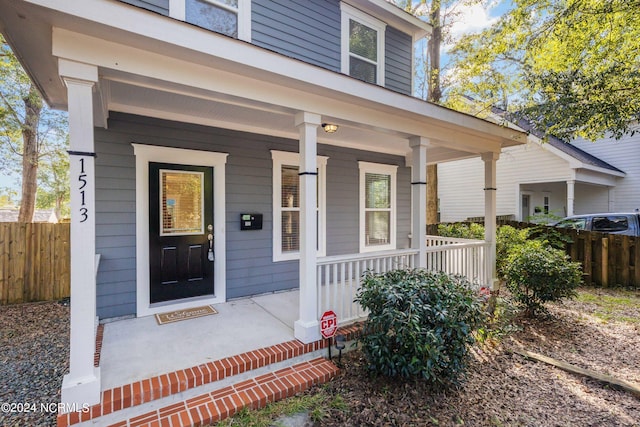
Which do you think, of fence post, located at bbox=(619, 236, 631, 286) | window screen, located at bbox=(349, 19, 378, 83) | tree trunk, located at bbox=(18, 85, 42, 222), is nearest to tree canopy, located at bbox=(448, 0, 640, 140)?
fence post, located at bbox=(619, 236, 631, 286)

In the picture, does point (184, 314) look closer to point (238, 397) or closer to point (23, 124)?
point (238, 397)

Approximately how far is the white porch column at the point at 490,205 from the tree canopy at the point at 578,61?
86 cm

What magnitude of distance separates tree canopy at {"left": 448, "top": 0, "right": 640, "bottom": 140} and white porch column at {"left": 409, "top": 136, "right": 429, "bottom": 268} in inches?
80.7

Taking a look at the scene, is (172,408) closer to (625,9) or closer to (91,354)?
(91,354)

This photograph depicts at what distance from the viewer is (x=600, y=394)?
9.22ft

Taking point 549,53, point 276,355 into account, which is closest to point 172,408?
point 276,355

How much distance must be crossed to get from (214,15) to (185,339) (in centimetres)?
397

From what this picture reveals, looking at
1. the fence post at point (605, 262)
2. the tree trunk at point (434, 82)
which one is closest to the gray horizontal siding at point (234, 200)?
the tree trunk at point (434, 82)

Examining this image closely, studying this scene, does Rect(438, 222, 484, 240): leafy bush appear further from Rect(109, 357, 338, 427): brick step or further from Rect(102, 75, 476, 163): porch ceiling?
Rect(109, 357, 338, 427): brick step

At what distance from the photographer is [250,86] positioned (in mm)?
2916

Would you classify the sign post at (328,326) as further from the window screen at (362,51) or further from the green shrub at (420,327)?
the window screen at (362,51)

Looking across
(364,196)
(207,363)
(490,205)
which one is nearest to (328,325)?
(207,363)

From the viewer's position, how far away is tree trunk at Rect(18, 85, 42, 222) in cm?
876

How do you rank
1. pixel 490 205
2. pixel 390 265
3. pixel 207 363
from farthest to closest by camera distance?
pixel 490 205 < pixel 390 265 < pixel 207 363
